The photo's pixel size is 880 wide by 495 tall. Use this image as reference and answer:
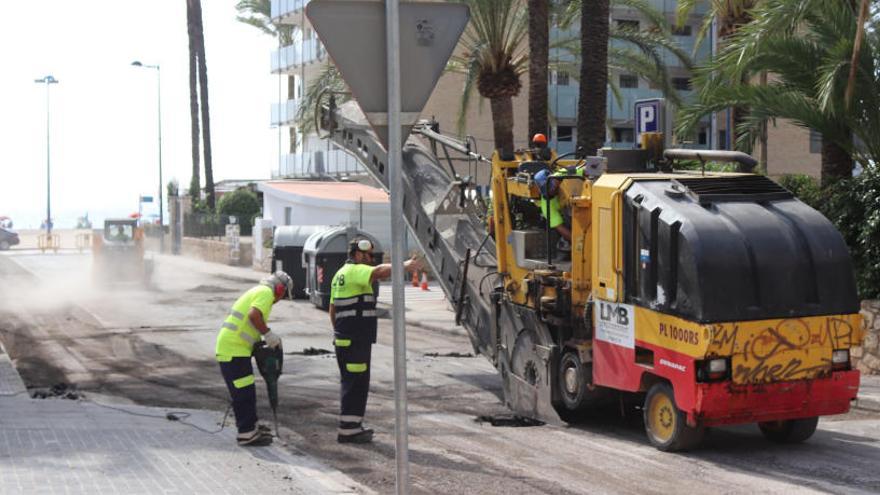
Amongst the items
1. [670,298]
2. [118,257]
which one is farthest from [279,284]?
[118,257]

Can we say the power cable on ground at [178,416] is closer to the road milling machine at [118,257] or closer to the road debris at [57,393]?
the road debris at [57,393]

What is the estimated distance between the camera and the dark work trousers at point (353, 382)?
10703mm

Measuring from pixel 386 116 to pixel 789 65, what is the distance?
12.8m

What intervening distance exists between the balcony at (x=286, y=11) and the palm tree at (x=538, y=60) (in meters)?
34.3

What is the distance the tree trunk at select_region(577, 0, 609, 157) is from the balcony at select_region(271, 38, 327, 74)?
3319 cm

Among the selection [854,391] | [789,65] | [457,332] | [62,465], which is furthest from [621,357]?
[457,332]

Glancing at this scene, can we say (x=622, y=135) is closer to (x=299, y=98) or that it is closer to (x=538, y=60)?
(x=299, y=98)

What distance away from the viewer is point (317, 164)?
5484cm

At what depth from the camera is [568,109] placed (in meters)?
46.6

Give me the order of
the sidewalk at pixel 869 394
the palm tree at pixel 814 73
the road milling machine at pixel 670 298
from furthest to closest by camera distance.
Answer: the palm tree at pixel 814 73
the sidewalk at pixel 869 394
the road milling machine at pixel 670 298

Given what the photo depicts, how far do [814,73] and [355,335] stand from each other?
358 inches

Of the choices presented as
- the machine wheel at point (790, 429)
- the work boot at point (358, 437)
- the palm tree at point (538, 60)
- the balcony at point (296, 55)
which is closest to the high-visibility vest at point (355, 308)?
the work boot at point (358, 437)

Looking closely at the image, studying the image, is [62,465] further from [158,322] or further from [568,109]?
[568,109]

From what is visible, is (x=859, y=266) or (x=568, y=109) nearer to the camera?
(x=859, y=266)
